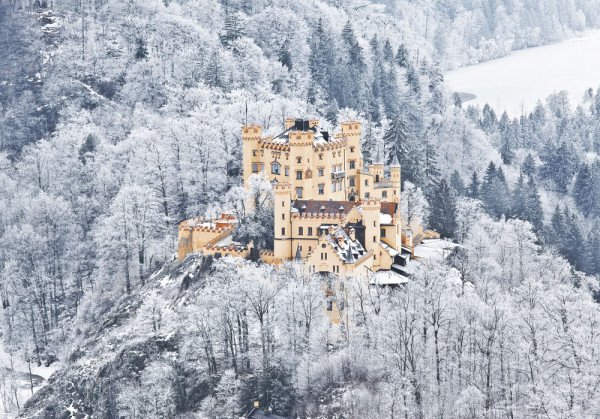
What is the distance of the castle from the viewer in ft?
258

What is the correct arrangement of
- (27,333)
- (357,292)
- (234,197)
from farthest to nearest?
(27,333), (234,197), (357,292)

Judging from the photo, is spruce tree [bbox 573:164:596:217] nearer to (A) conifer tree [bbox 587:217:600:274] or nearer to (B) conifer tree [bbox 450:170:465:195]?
(B) conifer tree [bbox 450:170:465:195]

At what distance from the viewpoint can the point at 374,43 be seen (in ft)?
545

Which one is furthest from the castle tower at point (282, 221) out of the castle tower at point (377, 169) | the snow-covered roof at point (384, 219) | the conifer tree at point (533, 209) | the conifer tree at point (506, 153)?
the conifer tree at point (506, 153)

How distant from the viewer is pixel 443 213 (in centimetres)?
10325

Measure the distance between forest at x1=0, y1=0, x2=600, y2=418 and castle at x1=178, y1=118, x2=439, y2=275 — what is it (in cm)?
299

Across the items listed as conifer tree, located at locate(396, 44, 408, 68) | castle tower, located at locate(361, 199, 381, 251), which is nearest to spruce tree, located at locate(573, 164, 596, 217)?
conifer tree, located at locate(396, 44, 408, 68)

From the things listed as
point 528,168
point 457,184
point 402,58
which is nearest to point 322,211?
point 457,184

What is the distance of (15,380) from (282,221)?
4017cm

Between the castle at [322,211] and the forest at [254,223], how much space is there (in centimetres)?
299

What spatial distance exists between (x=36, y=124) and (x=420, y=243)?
281ft

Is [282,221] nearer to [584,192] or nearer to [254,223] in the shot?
[254,223]

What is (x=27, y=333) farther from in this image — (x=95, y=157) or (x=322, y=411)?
(x=322, y=411)

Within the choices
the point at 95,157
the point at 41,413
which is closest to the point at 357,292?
the point at 41,413
